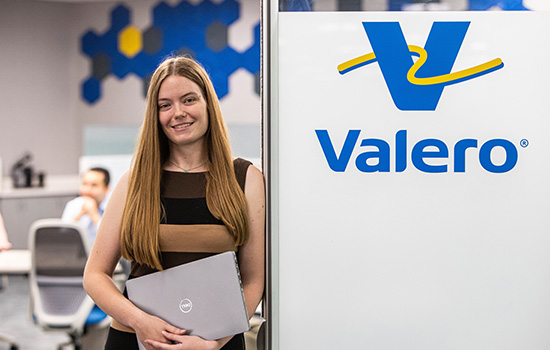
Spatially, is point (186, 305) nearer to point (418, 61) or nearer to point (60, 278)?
point (418, 61)

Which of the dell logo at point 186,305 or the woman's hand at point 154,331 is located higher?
the dell logo at point 186,305

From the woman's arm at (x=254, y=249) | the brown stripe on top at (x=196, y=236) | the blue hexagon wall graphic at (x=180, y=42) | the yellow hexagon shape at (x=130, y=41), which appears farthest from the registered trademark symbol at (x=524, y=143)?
the yellow hexagon shape at (x=130, y=41)

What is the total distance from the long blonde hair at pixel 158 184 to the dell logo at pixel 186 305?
12cm

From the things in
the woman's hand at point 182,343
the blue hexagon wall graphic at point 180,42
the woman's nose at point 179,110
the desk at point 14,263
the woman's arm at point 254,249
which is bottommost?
the desk at point 14,263

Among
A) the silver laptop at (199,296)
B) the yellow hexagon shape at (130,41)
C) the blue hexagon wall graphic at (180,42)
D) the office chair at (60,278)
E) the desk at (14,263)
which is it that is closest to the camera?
the silver laptop at (199,296)

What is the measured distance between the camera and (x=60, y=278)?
347 centimetres

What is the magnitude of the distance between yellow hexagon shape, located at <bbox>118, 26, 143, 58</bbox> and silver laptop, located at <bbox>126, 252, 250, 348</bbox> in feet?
16.4

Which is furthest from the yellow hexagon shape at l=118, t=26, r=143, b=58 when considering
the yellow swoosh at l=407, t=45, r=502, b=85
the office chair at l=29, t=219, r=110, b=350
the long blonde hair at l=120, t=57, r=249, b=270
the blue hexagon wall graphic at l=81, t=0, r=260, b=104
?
the yellow swoosh at l=407, t=45, r=502, b=85

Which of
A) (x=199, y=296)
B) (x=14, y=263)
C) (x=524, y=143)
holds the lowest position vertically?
(x=14, y=263)

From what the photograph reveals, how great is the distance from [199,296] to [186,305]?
0.15 ft

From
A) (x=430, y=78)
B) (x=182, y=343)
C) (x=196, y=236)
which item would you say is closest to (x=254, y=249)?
(x=196, y=236)

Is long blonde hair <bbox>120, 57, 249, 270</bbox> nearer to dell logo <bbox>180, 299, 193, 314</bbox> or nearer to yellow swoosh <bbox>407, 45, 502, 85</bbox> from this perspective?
dell logo <bbox>180, 299, 193, 314</bbox>

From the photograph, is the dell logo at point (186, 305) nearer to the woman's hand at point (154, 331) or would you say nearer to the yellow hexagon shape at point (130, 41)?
the woman's hand at point (154, 331)

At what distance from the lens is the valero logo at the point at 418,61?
5.34ft
